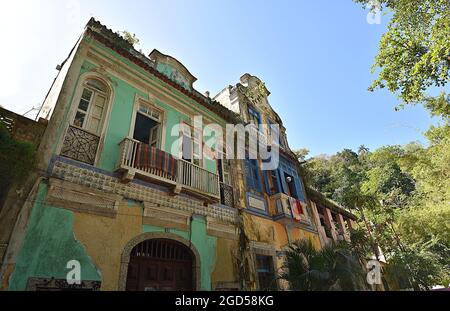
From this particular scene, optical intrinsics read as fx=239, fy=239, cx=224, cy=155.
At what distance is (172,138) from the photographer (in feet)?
26.3

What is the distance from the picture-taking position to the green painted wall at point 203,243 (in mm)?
6641

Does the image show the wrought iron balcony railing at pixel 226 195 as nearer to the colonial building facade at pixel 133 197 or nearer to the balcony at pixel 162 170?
the colonial building facade at pixel 133 197

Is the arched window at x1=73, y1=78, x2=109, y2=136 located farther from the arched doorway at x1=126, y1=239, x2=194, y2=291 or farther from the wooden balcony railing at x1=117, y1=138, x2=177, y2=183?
the arched doorway at x1=126, y1=239, x2=194, y2=291

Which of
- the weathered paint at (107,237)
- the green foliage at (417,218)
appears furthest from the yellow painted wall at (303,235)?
the weathered paint at (107,237)

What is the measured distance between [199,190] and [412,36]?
34.9ft

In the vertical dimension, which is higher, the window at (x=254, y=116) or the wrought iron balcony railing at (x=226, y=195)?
the window at (x=254, y=116)

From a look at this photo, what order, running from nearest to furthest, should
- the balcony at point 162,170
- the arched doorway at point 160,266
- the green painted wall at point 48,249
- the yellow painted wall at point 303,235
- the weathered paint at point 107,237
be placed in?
1. the green painted wall at point 48,249
2. the weathered paint at point 107,237
3. the arched doorway at point 160,266
4. the balcony at point 162,170
5. the yellow painted wall at point 303,235

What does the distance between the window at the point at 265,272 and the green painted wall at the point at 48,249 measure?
5579mm

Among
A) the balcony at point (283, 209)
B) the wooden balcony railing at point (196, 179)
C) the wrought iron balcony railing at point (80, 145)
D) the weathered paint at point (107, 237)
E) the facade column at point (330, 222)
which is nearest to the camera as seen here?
the weathered paint at point (107, 237)

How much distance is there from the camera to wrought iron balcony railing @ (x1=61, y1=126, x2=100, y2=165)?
551cm

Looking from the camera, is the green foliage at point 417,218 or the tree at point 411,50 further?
the green foliage at point 417,218

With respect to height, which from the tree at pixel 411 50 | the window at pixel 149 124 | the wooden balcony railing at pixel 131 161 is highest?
the tree at pixel 411 50

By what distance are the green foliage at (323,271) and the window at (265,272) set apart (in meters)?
1.22
